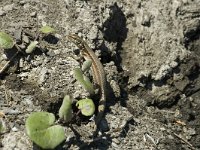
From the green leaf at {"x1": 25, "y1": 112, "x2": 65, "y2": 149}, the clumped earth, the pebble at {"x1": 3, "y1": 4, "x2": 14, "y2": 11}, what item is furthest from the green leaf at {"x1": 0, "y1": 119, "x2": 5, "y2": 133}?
the pebble at {"x1": 3, "y1": 4, "x2": 14, "y2": 11}

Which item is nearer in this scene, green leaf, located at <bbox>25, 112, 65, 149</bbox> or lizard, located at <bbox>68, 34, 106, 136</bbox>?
green leaf, located at <bbox>25, 112, 65, 149</bbox>

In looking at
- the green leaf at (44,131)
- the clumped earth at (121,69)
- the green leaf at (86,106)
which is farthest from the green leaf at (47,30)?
the green leaf at (44,131)

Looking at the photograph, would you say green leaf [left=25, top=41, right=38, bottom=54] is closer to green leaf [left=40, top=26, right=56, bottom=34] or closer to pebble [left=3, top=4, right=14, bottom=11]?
green leaf [left=40, top=26, right=56, bottom=34]

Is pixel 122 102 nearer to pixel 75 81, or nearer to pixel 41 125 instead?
pixel 75 81

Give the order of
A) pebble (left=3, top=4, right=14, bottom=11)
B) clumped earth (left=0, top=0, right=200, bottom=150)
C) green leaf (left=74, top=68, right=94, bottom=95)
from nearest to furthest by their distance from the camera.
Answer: green leaf (left=74, top=68, right=94, bottom=95), clumped earth (left=0, top=0, right=200, bottom=150), pebble (left=3, top=4, right=14, bottom=11)

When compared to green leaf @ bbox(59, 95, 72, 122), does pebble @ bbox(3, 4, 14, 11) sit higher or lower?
higher

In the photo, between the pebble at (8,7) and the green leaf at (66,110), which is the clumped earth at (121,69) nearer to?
the pebble at (8,7)
